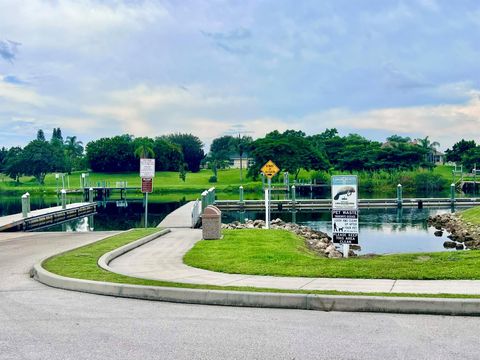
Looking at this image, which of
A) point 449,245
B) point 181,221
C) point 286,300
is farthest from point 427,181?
Result: point 286,300

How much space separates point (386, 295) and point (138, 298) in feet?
14.0

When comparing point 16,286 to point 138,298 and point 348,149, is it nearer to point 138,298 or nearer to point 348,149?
point 138,298

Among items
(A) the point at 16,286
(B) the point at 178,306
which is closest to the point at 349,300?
(B) the point at 178,306

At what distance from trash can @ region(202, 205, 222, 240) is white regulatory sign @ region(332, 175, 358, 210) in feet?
17.2

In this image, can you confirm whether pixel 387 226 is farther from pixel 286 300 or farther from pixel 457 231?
pixel 286 300

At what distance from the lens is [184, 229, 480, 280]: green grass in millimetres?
10867

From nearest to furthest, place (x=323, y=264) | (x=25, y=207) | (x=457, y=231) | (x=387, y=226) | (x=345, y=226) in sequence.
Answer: (x=323, y=264)
(x=345, y=226)
(x=457, y=231)
(x=25, y=207)
(x=387, y=226)

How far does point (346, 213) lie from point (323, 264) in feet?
8.51

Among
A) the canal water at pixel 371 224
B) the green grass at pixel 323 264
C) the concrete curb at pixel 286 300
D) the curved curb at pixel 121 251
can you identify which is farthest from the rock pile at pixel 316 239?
the concrete curb at pixel 286 300

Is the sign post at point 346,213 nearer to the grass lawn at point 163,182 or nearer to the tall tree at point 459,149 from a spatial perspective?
the grass lawn at point 163,182

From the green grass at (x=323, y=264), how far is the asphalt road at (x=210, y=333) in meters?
2.74

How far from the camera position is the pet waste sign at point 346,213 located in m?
14.8

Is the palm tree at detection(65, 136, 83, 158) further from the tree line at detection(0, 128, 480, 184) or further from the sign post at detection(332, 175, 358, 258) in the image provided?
the sign post at detection(332, 175, 358, 258)

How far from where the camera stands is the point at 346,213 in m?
14.9
